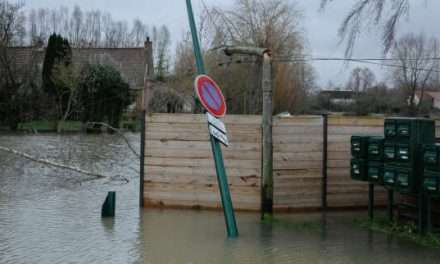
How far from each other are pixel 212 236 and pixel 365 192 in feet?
11.9

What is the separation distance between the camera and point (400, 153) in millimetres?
→ 8211

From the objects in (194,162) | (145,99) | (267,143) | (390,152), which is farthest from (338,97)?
(390,152)

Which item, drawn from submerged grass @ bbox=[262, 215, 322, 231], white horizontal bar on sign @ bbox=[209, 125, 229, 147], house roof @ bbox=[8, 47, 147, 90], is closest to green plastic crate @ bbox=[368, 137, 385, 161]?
submerged grass @ bbox=[262, 215, 322, 231]

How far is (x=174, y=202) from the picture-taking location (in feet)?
34.2

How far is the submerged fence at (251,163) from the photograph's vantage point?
33.2 ft

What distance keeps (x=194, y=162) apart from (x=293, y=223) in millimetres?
2146

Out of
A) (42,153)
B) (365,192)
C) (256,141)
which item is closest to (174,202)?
(256,141)

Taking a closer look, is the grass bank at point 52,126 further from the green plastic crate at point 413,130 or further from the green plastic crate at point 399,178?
the green plastic crate at point 413,130

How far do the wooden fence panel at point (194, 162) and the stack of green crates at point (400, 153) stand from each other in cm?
219

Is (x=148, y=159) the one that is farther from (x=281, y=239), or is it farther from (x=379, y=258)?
(x=379, y=258)

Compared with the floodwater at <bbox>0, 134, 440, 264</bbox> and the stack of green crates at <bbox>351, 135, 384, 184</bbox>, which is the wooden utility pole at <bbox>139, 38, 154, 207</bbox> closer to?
the floodwater at <bbox>0, 134, 440, 264</bbox>

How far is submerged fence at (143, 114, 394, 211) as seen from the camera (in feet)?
33.2

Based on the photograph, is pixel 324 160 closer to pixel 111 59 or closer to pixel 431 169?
pixel 431 169

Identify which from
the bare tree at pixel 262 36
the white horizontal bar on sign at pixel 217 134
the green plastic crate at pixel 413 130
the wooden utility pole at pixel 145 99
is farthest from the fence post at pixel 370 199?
the bare tree at pixel 262 36
